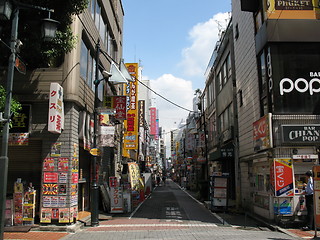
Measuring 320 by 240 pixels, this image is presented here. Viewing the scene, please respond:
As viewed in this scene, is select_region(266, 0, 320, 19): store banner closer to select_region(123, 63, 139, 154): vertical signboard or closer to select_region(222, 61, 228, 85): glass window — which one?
select_region(222, 61, 228, 85): glass window

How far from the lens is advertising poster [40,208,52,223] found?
1180cm

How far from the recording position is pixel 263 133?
13273 mm

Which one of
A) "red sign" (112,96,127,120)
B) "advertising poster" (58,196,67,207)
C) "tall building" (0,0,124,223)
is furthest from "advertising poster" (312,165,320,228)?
"red sign" (112,96,127,120)

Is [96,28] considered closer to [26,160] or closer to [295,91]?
[26,160]

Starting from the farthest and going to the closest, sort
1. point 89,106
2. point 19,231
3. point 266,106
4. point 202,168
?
point 202,168 → point 89,106 → point 266,106 → point 19,231

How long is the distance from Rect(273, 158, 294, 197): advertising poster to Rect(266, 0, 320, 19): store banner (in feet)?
20.1

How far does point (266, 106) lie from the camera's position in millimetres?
13836

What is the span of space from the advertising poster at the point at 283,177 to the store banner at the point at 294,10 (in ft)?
20.1

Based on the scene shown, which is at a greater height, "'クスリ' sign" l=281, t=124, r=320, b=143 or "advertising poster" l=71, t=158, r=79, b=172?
"'クスリ' sign" l=281, t=124, r=320, b=143

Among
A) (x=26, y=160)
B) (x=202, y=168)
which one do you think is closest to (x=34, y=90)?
(x=26, y=160)

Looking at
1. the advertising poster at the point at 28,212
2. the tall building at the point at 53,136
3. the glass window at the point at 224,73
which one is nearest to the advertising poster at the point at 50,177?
the tall building at the point at 53,136

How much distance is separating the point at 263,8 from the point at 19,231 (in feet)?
43.9

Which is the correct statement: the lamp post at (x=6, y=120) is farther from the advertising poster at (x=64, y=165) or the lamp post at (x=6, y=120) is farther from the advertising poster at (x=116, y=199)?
the advertising poster at (x=116, y=199)

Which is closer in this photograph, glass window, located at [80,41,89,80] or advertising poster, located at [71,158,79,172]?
advertising poster, located at [71,158,79,172]
